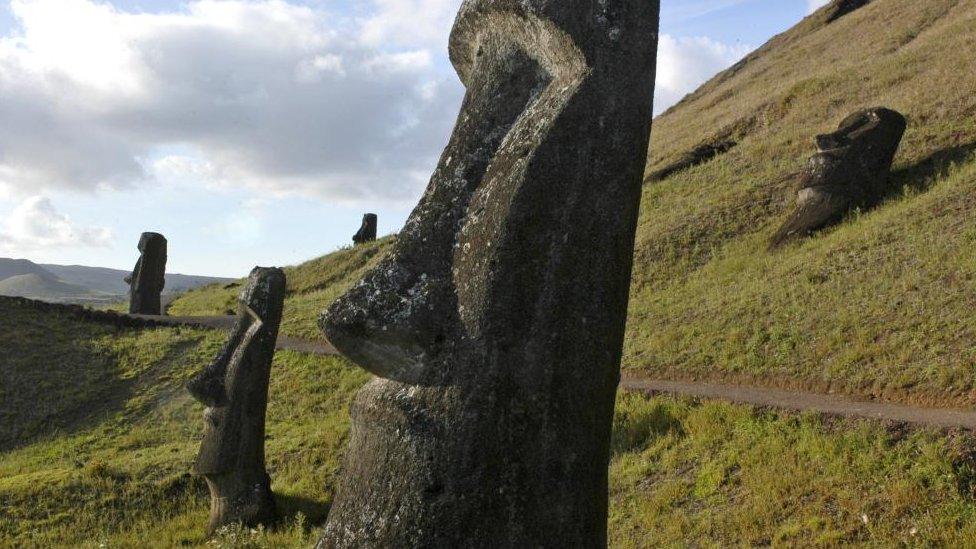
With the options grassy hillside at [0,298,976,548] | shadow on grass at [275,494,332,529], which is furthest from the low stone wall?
shadow on grass at [275,494,332,529]

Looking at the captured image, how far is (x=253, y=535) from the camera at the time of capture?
1058cm

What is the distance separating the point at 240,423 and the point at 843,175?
1669cm

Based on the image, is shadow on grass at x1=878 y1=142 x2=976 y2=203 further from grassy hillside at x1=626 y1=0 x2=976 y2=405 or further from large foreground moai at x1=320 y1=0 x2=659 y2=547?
large foreground moai at x1=320 y1=0 x2=659 y2=547

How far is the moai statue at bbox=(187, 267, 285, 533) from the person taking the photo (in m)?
11.4

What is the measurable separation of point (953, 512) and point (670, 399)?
4849mm

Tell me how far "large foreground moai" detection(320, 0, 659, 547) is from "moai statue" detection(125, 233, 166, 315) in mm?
28673

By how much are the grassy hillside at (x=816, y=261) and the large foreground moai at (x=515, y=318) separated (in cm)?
920

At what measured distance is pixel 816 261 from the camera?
18344mm

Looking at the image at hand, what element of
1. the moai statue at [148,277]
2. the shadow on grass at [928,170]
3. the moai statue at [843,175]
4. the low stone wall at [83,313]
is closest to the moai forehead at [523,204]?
the moai statue at [843,175]

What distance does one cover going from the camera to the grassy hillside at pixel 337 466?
27.9 ft

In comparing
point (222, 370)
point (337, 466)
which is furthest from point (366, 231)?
point (222, 370)

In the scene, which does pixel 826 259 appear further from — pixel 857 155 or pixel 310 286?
pixel 310 286

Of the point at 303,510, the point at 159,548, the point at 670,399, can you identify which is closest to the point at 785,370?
the point at 670,399

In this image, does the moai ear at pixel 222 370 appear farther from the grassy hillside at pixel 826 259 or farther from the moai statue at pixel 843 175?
the moai statue at pixel 843 175
